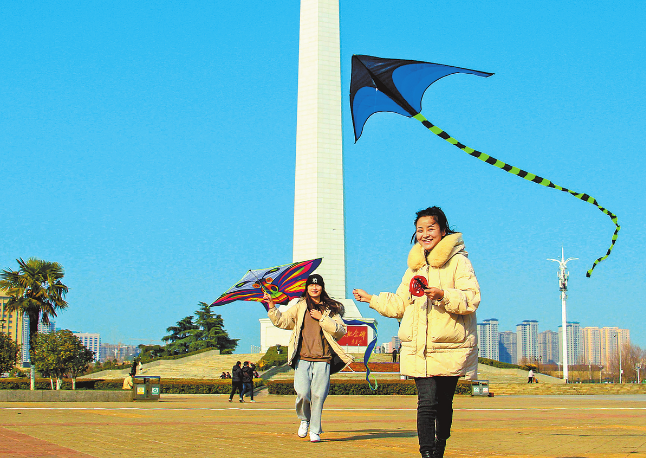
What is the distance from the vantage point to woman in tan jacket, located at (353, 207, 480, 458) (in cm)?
607

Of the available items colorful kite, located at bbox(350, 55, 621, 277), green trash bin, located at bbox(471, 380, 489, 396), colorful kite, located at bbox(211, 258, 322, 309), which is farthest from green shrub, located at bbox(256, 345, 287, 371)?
colorful kite, located at bbox(350, 55, 621, 277)

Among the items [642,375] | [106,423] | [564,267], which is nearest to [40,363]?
[106,423]

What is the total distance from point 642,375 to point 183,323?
63116mm

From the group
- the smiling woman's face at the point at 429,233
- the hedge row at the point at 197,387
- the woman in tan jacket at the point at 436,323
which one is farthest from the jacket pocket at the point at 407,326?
the hedge row at the point at 197,387

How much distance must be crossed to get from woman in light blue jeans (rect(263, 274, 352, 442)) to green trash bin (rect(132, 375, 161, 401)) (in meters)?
12.5

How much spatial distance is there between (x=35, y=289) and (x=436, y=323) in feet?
123

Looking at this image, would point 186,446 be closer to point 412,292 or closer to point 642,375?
point 412,292

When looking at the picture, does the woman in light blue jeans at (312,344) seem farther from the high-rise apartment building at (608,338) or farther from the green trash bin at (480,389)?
the high-rise apartment building at (608,338)

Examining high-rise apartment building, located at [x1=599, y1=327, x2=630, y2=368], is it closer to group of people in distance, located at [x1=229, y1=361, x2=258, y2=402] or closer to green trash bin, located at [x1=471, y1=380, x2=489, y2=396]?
green trash bin, located at [x1=471, y1=380, x2=489, y2=396]

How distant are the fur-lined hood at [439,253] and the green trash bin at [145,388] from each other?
15651 millimetres

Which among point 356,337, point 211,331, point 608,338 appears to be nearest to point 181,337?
point 211,331

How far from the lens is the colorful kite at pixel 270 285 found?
14.1 m

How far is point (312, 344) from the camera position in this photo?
921 cm

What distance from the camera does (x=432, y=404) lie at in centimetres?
614
